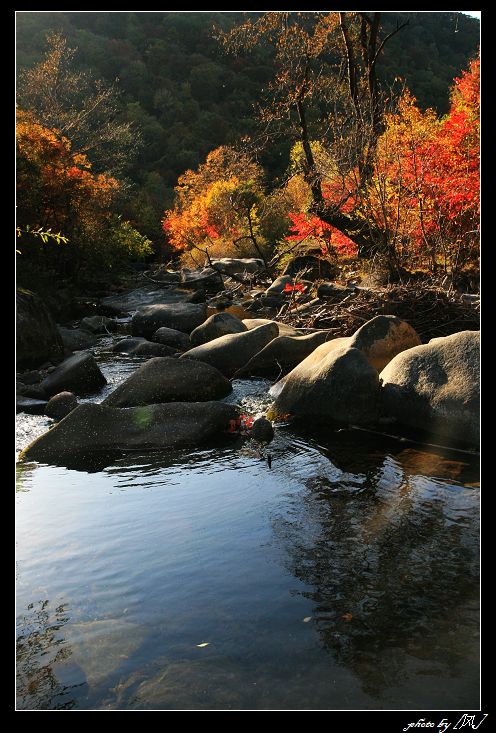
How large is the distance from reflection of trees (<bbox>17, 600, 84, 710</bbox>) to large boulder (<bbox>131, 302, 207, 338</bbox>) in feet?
33.4

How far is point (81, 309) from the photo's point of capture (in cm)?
1791

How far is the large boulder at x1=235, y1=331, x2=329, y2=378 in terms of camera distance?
10086 millimetres

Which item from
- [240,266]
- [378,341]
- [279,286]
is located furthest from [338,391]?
[240,266]

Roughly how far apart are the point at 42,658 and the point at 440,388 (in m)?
4.91

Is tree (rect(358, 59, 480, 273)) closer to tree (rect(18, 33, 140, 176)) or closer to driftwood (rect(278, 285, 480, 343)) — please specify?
driftwood (rect(278, 285, 480, 343))

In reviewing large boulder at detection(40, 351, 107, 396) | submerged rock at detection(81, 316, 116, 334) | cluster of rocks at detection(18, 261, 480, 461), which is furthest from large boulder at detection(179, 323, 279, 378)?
submerged rock at detection(81, 316, 116, 334)

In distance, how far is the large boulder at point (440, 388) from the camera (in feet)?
22.8

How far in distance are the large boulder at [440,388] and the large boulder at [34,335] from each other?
20.9 ft

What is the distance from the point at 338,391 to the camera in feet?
26.1

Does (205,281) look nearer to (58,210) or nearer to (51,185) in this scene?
(58,210)

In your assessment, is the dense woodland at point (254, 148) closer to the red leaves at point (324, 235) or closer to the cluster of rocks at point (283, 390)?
the red leaves at point (324, 235)

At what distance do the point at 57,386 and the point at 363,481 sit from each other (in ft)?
17.0
